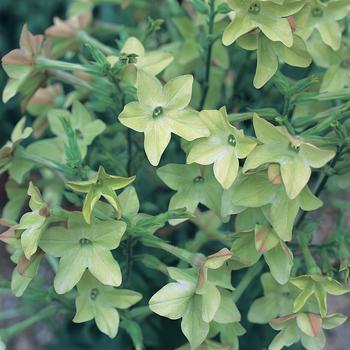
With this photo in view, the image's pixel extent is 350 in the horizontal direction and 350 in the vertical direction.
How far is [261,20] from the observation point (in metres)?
0.88

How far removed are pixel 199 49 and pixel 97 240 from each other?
329mm

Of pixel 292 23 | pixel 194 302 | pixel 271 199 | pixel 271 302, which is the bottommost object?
pixel 271 302

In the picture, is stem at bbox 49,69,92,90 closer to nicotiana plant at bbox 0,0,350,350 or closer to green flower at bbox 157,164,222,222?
nicotiana plant at bbox 0,0,350,350

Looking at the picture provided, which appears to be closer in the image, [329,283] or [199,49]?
[329,283]

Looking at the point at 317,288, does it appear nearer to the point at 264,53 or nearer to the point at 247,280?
the point at 247,280

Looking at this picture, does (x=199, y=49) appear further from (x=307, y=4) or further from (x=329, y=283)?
(x=329, y=283)

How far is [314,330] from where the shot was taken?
2.94 feet

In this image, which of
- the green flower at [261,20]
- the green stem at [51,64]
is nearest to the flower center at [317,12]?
the green flower at [261,20]

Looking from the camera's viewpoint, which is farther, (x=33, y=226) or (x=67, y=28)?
(x=67, y=28)

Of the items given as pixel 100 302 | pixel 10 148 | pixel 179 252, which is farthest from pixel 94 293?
pixel 10 148

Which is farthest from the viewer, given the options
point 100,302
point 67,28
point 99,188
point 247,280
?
point 67,28

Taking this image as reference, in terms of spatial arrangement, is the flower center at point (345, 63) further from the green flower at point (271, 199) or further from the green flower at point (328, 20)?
the green flower at point (271, 199)

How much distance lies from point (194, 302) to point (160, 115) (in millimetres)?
224

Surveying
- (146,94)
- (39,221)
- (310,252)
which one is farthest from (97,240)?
(310,252)
